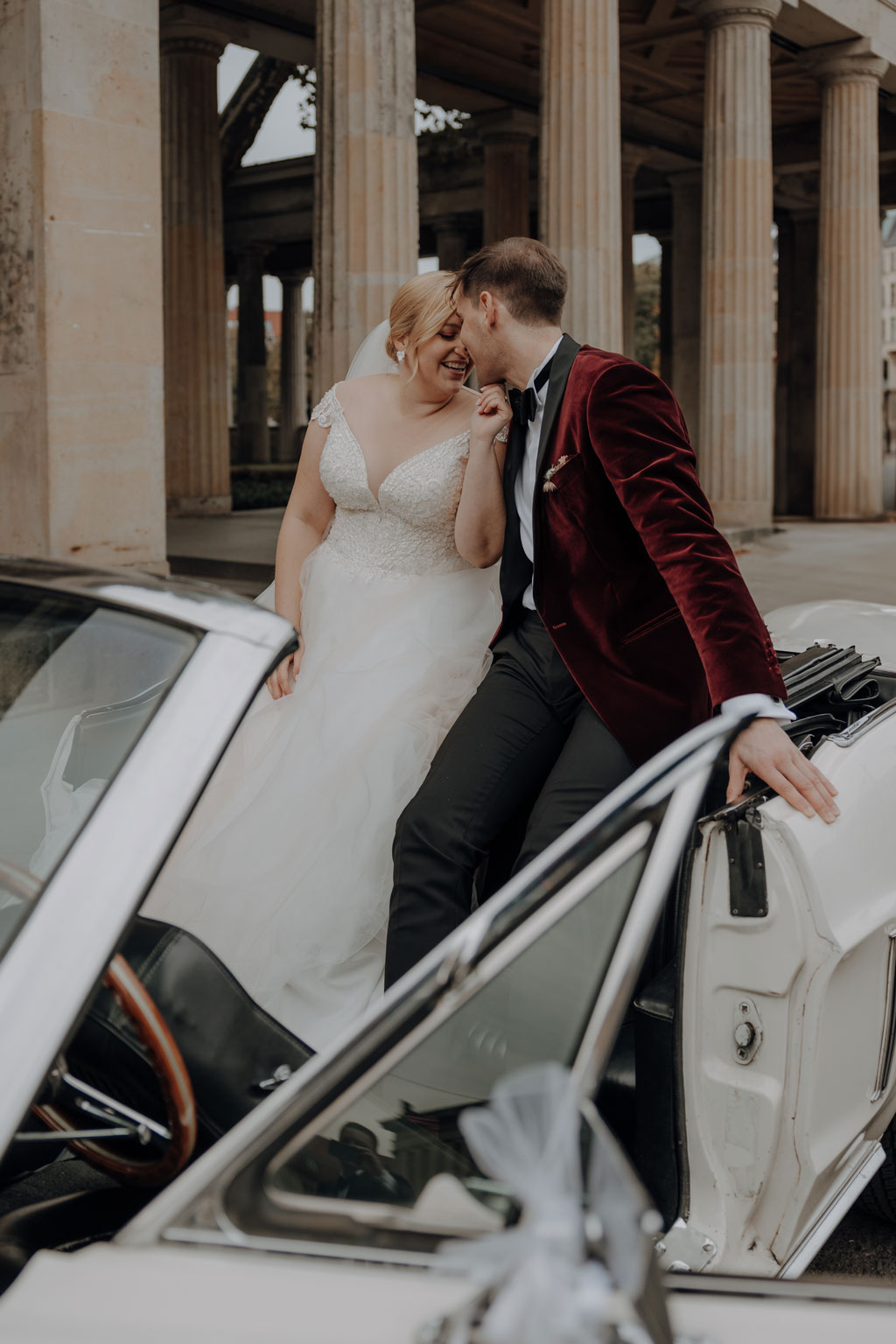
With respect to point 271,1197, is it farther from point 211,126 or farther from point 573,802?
point 211,126

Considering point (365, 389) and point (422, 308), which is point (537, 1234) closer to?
point (422, 308)

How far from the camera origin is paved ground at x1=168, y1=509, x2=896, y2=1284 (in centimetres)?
1070

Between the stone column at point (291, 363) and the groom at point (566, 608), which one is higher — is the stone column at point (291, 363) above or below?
above

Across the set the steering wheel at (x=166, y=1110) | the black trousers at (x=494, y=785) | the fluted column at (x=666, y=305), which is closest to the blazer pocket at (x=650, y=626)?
the black trousers at (x=494, y=785)

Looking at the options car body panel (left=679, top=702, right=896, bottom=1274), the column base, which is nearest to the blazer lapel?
car body panel (left=679, top=702, right=896, bottom=1274)

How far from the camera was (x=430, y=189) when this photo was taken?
25.5 metres

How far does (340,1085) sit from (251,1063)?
0.62m

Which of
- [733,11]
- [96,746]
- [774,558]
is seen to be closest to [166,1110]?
[96,746]

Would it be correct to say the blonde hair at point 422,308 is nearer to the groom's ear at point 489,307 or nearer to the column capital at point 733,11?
the groom's ear at point 489,307

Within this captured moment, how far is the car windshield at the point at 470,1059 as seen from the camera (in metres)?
1.23

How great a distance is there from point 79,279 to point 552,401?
4.71m

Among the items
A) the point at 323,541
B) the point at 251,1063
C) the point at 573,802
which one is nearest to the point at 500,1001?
the point at 251,1063

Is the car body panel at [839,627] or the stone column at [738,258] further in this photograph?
the stone column at [738,258]

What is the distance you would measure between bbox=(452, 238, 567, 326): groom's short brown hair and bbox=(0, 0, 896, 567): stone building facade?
443cm
